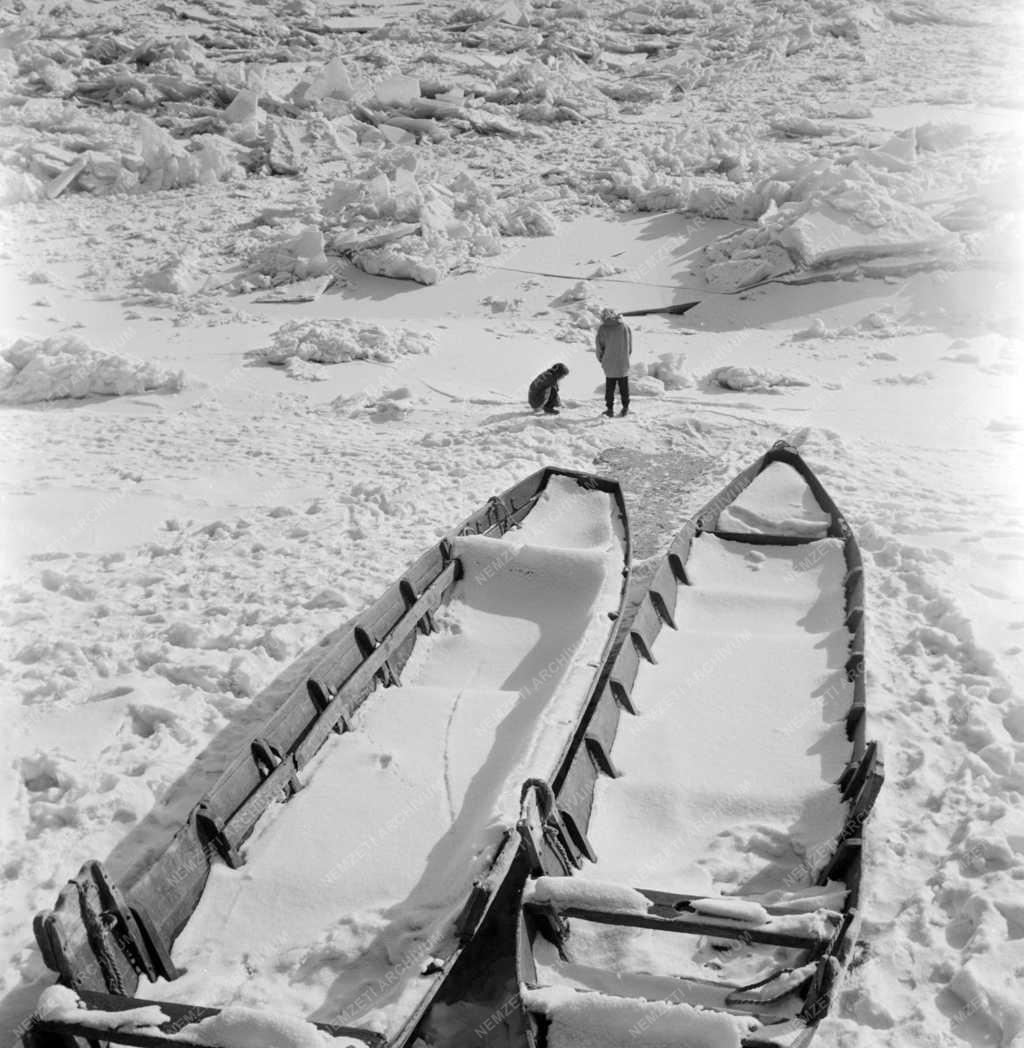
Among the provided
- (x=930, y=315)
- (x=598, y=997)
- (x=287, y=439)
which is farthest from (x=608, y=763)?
(x=930, y=315)

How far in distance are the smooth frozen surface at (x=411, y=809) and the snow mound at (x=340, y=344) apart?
706 cm

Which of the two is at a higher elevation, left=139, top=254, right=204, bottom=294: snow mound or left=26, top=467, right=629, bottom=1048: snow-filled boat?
left=139, top=254, right=204, bottom=294: snow mound

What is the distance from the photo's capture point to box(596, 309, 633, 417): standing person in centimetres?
1183

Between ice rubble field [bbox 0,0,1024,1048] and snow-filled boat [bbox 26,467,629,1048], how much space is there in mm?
439

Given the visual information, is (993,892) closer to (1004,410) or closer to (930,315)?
(1004,410)

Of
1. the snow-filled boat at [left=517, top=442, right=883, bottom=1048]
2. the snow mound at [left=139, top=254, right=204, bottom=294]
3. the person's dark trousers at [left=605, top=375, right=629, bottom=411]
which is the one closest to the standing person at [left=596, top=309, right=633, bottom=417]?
the person's dark trousers at [left=605, top=375, right=629, bottom=411]

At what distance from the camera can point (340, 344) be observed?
45.9ft

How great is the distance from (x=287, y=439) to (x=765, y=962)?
8569mm

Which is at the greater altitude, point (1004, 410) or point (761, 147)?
point (761, 147)

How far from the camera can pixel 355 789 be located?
548 centimetres

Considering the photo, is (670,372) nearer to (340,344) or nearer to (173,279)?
(340,344)

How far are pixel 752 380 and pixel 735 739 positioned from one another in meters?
8.30

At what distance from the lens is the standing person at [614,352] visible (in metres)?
11.8

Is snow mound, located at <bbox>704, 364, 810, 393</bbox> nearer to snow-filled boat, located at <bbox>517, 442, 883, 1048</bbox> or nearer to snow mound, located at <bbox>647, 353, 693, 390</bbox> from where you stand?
snow mound, located at <bbox>647, 353, 693, 390</bbox>
